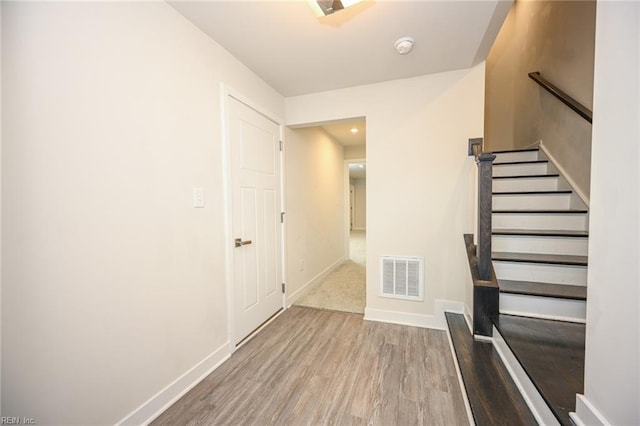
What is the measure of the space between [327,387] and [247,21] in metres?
2.55

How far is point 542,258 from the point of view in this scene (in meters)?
1.86

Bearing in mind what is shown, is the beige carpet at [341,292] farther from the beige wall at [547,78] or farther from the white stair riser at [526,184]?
the beige wall at [547,78]

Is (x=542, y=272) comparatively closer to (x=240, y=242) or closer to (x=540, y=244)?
(x=540, y=244)

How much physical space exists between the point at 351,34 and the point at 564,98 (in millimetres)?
2241

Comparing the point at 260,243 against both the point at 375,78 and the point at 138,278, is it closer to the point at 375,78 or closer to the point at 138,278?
the point at 138,278

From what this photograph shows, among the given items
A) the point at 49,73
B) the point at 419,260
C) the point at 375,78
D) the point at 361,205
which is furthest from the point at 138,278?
the point at 361,205

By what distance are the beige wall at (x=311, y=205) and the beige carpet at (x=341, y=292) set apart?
16cm

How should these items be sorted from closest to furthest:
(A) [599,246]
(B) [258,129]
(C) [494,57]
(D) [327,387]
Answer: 1. (A) [599,246]
2. (D) [327,387]
3. (B) [258,129]
4. (C) [494,57]

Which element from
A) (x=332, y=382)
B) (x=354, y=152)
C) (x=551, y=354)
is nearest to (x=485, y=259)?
(x=551, y=354)

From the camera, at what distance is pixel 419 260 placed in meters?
2.48

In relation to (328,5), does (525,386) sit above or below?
below

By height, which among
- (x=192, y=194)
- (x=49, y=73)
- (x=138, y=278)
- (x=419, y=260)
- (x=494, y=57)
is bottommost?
(x=419, y=260)

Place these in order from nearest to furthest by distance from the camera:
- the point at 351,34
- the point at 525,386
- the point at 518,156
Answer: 1. the point at 525,386
2. the point at 351,34
3. the point at 518,156

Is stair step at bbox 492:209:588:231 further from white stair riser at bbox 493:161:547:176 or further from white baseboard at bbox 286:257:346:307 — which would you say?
white baseboard at bbox 286:257:346:307
